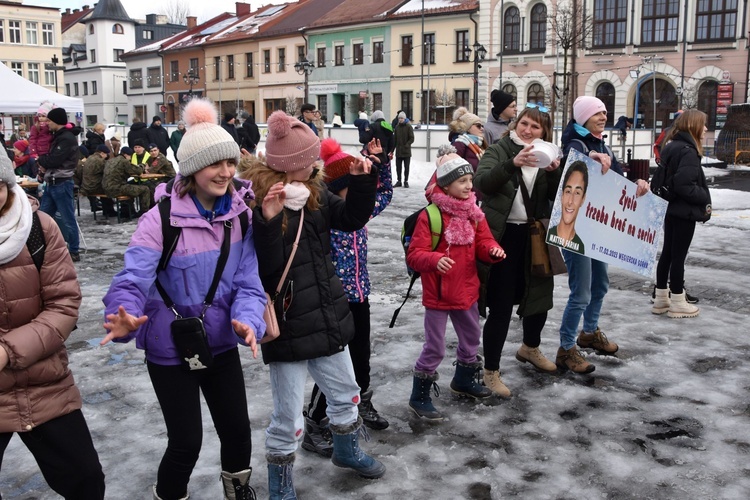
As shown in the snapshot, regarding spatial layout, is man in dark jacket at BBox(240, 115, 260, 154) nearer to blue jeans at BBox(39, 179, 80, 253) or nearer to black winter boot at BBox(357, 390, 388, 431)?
blue jeans at BBox(39, 179, 80, 253)

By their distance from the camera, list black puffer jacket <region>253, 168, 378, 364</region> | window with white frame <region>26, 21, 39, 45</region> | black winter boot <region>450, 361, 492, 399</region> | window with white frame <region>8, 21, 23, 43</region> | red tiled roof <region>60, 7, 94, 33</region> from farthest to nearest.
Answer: red tiled roof <region>60, 7, 94, 33</region>, window with white frame <region>26, 21, 39, 45</region>, window with white frame <region>8, 21, 23, 43</region>, black winter boot <region>450, 361, 492, 399</region>, black puffer jacket <region>253, 168, 378, 364</region>

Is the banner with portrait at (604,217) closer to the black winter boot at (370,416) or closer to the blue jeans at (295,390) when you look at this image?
A: the black winter boot at (370,416)

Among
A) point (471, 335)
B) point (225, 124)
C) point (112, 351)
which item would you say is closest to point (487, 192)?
point (471, 335)

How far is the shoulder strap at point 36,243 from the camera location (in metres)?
2.73

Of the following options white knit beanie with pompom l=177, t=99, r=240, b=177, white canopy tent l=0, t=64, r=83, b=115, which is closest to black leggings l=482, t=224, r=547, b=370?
white knit beanie with pompom l=177, t=99, r=240, b=177

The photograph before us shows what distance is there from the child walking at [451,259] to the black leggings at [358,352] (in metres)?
0.41

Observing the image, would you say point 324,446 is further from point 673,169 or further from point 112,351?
point 673,169

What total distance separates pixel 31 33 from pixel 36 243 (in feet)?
223

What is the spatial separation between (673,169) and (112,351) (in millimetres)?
5209

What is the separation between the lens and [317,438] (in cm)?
421

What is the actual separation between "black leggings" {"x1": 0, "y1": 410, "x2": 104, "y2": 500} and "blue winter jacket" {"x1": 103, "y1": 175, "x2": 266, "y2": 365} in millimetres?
401

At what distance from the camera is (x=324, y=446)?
415 centimetres

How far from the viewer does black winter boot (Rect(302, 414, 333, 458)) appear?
415 cm

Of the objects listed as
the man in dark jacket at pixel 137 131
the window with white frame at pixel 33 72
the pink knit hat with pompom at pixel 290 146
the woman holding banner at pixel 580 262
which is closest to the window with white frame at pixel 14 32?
the window with white frame at pixel 33 72
